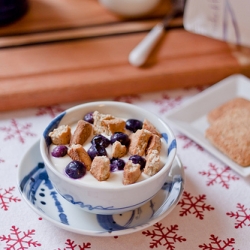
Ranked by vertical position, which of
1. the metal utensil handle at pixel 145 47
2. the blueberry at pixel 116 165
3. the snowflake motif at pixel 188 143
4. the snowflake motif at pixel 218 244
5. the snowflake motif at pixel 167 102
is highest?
the blueberry at pixel 116 165

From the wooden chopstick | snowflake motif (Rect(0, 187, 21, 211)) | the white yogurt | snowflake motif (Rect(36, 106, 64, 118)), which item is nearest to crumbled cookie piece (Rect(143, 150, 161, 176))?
the white yogurt

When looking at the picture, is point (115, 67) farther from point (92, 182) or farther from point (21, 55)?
point (92, 182)

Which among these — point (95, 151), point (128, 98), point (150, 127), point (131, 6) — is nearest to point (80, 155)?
point (95, 151)

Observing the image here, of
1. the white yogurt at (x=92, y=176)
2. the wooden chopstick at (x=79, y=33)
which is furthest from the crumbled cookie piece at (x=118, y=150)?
the wooden chopstick at (x=79, y=33)

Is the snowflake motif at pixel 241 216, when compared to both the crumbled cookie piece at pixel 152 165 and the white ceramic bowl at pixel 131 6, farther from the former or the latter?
the white ceramic bowl at pixel 131 6

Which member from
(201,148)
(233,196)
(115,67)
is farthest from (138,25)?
(233,196)

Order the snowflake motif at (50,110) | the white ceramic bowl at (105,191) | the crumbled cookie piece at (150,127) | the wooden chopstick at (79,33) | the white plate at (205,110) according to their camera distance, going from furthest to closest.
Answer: the wooden chopstick at (79,33) → the snowflake motif at (50,110) → the white plate at (205,110) → the crumbled cookie piece at (150,127) → the white ceramic bowl at (105,191)

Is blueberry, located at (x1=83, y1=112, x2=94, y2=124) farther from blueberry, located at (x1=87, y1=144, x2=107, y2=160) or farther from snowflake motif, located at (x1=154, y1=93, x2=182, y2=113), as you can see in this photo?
snowflake motif, located at (x1=154, y1=93, x2=182, y2=113)
